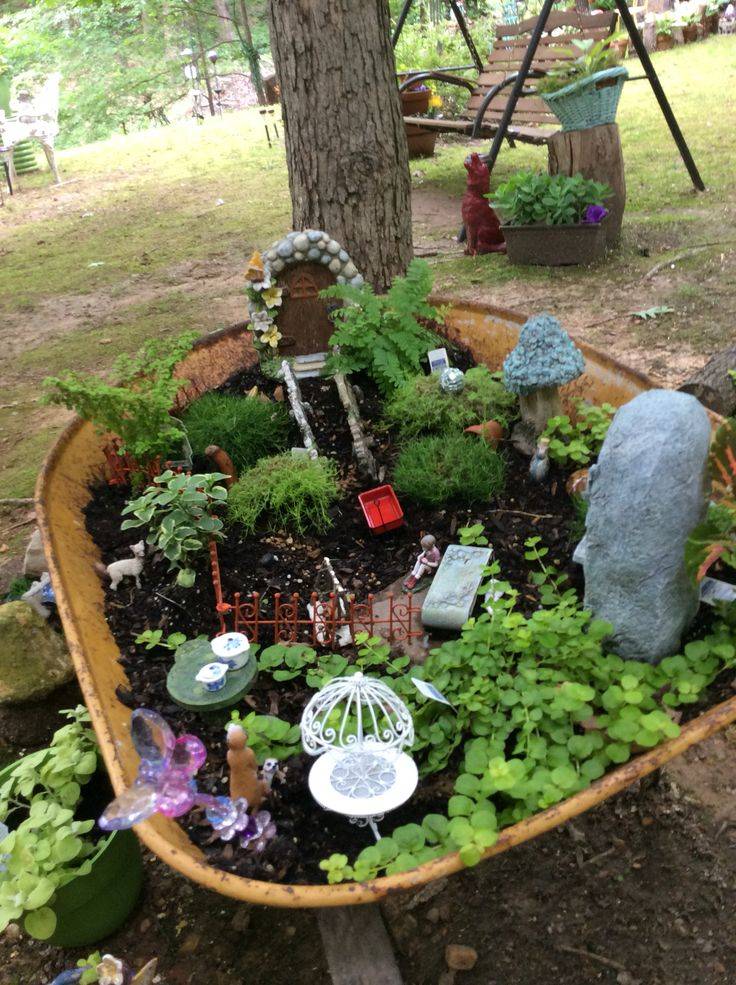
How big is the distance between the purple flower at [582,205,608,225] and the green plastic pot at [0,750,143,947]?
4.47 m

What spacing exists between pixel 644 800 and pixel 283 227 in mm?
5769

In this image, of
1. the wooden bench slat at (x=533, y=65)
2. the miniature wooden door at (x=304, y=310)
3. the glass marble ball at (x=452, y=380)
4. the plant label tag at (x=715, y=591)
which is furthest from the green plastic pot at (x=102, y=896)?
the wooden bench slat at (x=533, y=65)

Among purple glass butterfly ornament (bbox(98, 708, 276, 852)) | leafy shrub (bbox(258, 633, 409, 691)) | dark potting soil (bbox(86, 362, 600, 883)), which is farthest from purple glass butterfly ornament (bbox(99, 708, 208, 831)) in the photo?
leafy shrub (bbox(258, 633, 409, 691))

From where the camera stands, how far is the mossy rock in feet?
5.67

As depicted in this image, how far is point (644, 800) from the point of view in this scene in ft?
6.22

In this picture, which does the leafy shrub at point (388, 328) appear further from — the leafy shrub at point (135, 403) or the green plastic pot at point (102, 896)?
the green plastic pot at point (102, 896)

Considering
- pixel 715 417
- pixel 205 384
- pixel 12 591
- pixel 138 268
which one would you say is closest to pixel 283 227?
pixel 138 268

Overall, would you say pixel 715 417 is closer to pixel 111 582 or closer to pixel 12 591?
pixel 111 582

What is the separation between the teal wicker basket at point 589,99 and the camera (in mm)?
4734

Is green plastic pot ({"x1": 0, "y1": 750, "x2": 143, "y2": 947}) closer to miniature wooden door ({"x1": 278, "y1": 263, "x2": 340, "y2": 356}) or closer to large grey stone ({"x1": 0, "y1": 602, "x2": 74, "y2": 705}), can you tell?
large grey stone ({"x1": 0, "y1": 602, "x2": 74, "y2": 705})

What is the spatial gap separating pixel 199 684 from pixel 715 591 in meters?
1.19

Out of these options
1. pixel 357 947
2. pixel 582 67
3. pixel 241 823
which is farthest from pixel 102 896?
pixel 582 67

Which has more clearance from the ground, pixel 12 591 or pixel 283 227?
pixel 283 227

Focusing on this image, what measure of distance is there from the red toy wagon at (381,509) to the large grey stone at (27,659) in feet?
3.22
